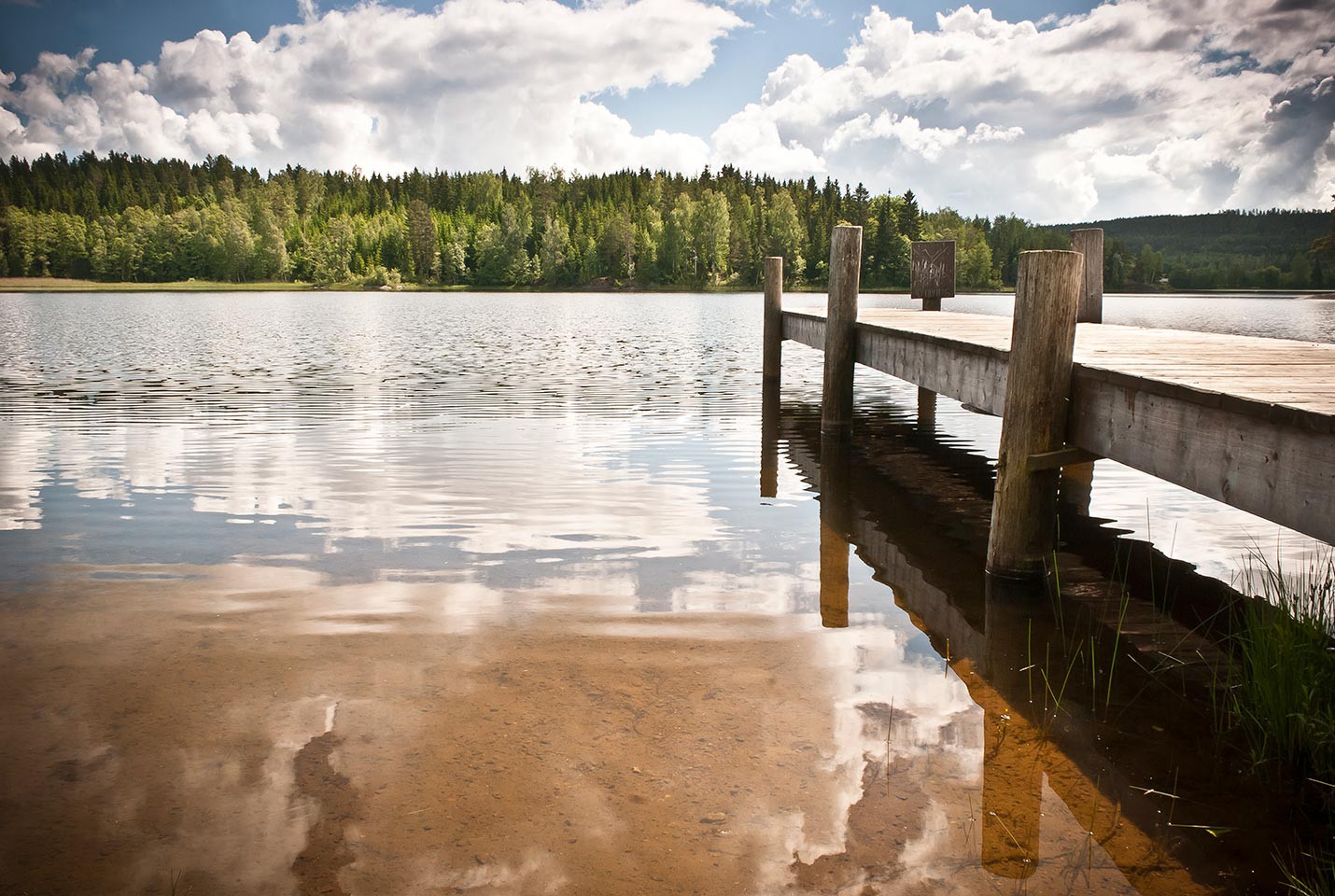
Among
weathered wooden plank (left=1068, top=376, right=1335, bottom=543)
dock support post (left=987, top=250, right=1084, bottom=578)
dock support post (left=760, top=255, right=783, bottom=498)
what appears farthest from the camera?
dock support post (left=760, top=255, right=783, bottom=498)

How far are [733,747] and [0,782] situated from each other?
3052 millimetres

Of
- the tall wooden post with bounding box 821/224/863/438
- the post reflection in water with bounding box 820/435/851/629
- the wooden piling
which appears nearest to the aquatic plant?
the post reflection in water with bounding box 820/435/851/629

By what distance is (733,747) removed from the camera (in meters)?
4.21

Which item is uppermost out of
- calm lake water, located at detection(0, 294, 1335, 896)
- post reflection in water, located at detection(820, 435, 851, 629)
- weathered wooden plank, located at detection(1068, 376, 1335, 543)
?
weathered wooden plank, located at detection(1068, 376, 1335, 543)

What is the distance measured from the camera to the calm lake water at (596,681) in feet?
11.3

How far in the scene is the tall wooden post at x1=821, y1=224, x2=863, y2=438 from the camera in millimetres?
12156

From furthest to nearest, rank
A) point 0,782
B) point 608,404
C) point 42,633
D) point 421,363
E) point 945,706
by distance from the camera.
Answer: point 421,363 < point 608,404 < point 42,633 < point 945,706 < point 0,782

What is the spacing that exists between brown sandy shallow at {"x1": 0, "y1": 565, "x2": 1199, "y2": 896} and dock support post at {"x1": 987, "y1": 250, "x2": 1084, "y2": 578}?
56.5 inches

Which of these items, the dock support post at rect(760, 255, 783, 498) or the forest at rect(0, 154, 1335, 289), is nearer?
the dock support post at rect(760, 255, 783, 498)

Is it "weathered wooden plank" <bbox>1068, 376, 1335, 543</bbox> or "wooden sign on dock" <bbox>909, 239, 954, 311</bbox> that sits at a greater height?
"wooden sign on dock" <bbox>909, 239, 954, 311</bbox>

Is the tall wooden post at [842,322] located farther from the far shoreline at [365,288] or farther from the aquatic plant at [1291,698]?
the far shoreline at [365,288]

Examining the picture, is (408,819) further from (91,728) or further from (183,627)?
(183,627)

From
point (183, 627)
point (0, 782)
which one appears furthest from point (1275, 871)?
point (183, 627)

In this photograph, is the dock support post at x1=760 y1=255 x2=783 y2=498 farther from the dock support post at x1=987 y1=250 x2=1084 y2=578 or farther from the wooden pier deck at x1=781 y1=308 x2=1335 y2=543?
the dock support post at x1=987 y1=250 x2=1084 y2=578
